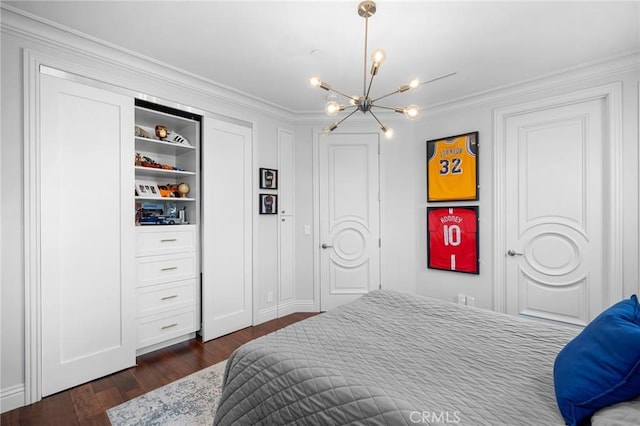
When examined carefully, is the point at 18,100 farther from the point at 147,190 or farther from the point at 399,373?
the point at 399,373

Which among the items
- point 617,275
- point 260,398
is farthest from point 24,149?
point 617,275

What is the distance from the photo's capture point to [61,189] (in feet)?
7.20

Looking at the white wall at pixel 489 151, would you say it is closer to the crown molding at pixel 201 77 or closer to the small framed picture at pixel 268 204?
the crown molding at pixel 201 77

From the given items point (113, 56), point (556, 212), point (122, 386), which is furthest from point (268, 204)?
point (556, 212)

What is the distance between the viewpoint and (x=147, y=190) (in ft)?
9.73

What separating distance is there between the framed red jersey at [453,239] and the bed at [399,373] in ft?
5.64

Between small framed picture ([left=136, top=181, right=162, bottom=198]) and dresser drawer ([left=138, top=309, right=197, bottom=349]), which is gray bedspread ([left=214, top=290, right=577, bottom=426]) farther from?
small framed picture ([left=136, top=181, right=162, bottom=198])

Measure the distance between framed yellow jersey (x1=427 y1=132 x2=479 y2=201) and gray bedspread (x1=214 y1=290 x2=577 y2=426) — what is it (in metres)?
1.96

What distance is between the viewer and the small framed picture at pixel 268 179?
359 cm

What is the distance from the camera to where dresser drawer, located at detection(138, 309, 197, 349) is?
2.68 m

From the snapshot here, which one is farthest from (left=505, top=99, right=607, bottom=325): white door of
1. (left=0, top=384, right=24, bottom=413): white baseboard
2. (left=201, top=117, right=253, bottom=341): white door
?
(left=0, top=384, right=24, bottom=413): white baseboard

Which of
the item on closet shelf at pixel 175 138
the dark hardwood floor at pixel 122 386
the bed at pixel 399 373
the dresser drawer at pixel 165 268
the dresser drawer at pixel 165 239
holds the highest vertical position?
the item on closet shelf at pixel 175 138

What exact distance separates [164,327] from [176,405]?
0.96 metres

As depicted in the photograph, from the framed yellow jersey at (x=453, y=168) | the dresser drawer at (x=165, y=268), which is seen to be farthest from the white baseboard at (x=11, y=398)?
the framed yellow jersey at (x=453, y=168)
